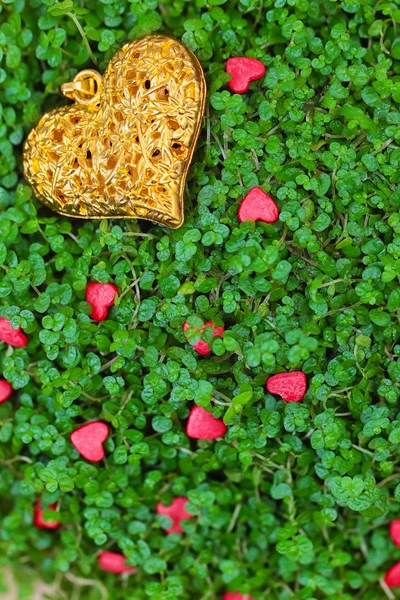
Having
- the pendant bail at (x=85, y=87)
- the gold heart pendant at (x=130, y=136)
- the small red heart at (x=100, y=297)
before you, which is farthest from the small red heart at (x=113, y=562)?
the pendant bail at (x=85, y=87)

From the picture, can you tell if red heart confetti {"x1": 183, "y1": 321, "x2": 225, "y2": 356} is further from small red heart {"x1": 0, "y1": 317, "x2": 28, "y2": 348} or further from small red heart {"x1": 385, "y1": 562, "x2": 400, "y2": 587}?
small red heart {"x1": 385, "y1": 562, "x2": 400, "y2": 587}

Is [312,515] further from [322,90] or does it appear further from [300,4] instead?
[300,4]

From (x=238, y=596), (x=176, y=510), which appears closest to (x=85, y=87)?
(x=176, y=510)

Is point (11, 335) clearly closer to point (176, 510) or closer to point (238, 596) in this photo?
point (176, 510)

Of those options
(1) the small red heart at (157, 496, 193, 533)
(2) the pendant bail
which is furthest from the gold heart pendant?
(1) the small red heart at (157, 496, 193, 533)

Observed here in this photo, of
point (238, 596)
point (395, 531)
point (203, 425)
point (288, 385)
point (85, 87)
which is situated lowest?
point (238, 596)
